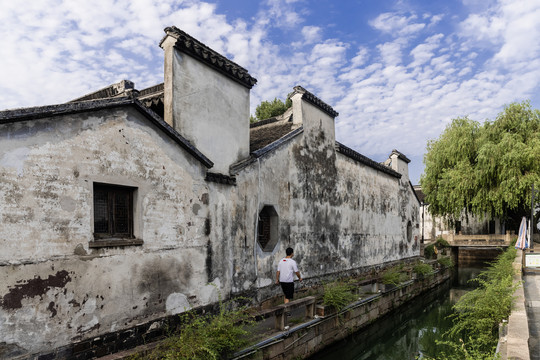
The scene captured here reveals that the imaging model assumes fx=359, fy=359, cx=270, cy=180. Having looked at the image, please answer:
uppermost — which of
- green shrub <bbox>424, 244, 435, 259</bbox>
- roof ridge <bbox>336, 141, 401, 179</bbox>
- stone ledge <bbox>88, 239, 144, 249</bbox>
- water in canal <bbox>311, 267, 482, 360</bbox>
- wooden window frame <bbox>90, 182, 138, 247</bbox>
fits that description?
roof ridge <bbox>336, 141, 401, 179</bbox>

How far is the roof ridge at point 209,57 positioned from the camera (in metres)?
7.05

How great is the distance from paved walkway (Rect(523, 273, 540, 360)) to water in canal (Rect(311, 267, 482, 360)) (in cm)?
235

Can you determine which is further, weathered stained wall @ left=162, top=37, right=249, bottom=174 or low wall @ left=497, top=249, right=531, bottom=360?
weathered stained wall @ left=162, top=37, right=249, bottom=174

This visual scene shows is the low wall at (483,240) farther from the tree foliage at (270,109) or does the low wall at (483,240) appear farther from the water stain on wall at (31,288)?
the water stain on wall at (31,288)

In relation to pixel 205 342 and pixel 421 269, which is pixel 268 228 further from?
pixel 421 269

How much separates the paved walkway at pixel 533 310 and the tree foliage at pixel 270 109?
18.4 meters

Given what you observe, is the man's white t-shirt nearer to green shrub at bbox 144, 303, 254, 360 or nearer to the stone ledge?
green shrub at bbox 144, 303, 254, 360

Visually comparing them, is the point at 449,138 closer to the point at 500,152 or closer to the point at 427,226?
the point at 500,152

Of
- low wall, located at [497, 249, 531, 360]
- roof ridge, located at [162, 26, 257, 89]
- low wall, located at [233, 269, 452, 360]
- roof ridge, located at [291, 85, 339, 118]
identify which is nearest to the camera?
low wall, located at [497, 249, 531, 360]

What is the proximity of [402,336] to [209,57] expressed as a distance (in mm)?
9948

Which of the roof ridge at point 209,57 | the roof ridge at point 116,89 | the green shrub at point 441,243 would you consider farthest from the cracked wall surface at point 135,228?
the green shrub at point 441,243

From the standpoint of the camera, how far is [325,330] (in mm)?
8328

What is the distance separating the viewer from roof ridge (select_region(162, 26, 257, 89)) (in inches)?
277

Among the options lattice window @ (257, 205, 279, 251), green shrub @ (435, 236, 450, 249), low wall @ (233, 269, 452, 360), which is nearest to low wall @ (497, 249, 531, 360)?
low wall @ (233, 269, 452, 360)
